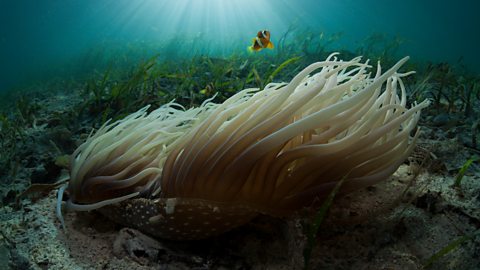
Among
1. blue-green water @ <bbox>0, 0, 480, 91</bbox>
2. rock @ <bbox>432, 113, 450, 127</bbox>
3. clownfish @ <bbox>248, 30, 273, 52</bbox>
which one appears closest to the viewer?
rock @ <bbox>432, 113, 450, 127</bbox>

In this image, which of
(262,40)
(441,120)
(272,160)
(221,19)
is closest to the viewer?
(272,160)

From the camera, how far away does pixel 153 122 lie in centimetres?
240

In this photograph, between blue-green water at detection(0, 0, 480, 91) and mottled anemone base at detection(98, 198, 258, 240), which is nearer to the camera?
mottled anemone base at detection(98, 198, 258, 240)

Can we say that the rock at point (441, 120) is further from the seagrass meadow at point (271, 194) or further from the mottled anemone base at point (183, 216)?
the mottled anemone base at point (183, 216)

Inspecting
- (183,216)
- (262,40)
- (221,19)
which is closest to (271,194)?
(183,216)

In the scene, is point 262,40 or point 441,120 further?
point 262,40

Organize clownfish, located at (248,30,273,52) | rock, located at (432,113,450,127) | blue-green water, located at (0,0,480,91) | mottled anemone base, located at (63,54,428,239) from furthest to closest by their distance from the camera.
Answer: blue-green water, located at (0,0,480,91) < clownfish, located at (248,30,273,52) < rock, located at (432,113,450,127) < mottled anemone base, located at (63,54,428,239)

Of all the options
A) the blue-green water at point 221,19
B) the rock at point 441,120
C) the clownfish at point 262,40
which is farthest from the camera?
the blue-green water at point 221,19

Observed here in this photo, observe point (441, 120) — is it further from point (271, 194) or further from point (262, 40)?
point (262, 40)

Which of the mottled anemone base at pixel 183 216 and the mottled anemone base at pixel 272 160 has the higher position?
the mottled anemone base at pixel 272 160

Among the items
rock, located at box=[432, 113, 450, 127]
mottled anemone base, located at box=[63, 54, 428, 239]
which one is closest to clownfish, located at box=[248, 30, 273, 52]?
rock, located at box=[432, 113, 450, 127]

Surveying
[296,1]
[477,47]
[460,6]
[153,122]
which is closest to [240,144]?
[153,122]

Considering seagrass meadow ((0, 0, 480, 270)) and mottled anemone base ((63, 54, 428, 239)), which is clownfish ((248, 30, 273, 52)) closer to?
Answer: seagrass meadow ((0, 0, 480, 270))

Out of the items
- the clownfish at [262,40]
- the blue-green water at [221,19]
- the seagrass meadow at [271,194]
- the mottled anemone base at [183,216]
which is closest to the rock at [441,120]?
the seagrass meadow at [271,194]
